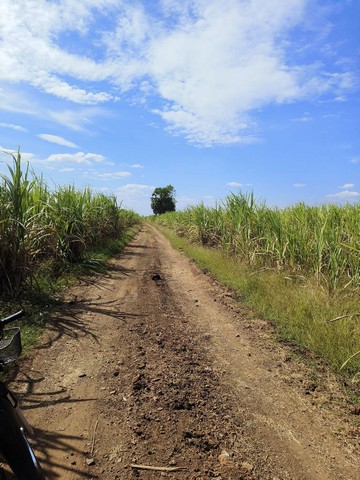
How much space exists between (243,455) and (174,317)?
3.28 m

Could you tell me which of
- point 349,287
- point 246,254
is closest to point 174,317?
point 349,287

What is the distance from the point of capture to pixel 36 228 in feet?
23.3

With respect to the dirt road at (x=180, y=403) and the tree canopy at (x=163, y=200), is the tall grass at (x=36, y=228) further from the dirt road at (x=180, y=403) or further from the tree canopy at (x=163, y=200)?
the tree canopy at (x=163, y=200)

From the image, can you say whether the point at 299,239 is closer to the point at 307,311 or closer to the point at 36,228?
the point at 307,311

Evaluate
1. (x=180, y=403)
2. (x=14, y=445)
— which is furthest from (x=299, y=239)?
(x=14, y=445)

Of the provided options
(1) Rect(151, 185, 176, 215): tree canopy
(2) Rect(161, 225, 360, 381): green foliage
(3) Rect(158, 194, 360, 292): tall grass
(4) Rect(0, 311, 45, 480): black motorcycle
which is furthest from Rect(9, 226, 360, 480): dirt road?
(1) Rect(151, 185, 176, 215): tree canopy

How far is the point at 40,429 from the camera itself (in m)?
2.83

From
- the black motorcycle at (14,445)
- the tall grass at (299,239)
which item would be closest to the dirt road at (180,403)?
the black motorcycle at (14,445)

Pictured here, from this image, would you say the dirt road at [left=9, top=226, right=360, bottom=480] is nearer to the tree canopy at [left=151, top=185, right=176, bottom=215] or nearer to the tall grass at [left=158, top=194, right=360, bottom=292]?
the tall grass at [left=158, top=194, right=360, bottom=292]

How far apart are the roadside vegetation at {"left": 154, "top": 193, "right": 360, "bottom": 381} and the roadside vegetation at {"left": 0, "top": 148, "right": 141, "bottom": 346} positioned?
3.61 metres

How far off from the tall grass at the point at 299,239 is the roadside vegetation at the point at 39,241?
13.5 feet

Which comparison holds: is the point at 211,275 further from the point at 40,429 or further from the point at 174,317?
the point at 40,429

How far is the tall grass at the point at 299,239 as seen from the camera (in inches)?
255

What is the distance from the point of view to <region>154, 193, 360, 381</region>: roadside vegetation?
4.71 meters
